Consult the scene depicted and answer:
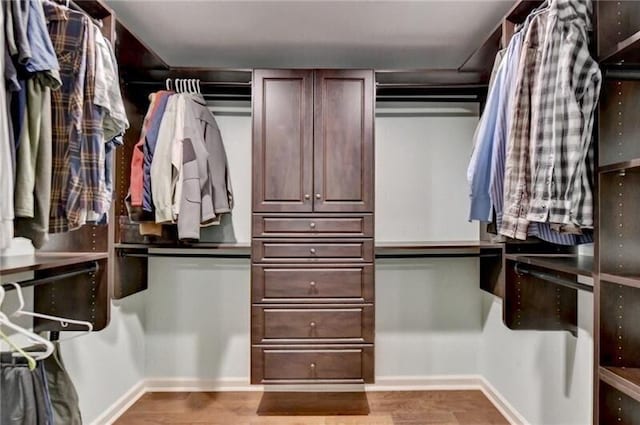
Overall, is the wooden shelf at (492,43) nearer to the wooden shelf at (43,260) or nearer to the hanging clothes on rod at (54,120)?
the hanging clothes on rod at (54,120)

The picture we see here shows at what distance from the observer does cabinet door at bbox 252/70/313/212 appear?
7.48 feet

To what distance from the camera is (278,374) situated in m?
2.25

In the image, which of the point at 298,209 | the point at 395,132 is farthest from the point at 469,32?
the point at 298,209

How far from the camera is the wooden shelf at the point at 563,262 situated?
1372 mm

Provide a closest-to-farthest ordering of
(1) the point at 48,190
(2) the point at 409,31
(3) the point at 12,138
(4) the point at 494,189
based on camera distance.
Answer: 1. (3) the point at 12,138
2. (1) the point at 48,190
3. (4) the point at 494,189
4. (2) the point at 409,31

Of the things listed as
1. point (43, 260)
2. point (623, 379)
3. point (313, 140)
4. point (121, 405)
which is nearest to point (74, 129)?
point (43, 260)

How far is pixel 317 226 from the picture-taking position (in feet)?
7.52

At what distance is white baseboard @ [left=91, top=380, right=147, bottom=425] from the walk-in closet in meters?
0.02

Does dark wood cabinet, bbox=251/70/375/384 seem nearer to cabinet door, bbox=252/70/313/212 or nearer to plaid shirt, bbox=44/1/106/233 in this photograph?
cabinet door, bbox=252/70/313/212

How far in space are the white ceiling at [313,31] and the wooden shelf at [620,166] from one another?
123 cm

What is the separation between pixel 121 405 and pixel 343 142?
2088 mm

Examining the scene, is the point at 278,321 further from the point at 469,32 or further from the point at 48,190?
the point at 469,32

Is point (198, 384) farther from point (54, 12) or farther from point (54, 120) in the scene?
point (54, 12)

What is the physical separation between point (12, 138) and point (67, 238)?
36.1 inches
